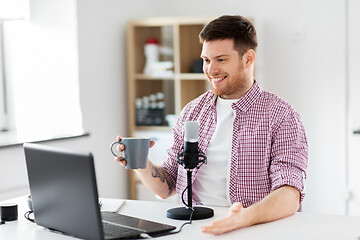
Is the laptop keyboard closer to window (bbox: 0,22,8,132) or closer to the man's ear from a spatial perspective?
the man's ear

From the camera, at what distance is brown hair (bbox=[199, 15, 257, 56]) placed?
213 cm

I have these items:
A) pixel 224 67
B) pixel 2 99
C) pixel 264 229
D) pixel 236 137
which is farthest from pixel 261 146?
pixel 2 99


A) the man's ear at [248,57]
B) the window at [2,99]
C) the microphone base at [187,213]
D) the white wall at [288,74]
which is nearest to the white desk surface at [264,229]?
the microphone base at [187,213]

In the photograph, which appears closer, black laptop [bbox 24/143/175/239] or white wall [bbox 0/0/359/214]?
black laptop [bbox 24/143/175/239]

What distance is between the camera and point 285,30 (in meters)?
4.02

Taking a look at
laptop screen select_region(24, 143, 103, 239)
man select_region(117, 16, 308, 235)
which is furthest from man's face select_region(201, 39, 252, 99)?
→ laptop screen select_region(24, 143, 103, 239)

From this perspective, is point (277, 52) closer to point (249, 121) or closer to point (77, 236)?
point (249, 121)

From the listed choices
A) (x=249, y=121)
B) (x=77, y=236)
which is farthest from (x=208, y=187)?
(x=77, y=236)

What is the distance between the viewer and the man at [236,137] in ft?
6.68

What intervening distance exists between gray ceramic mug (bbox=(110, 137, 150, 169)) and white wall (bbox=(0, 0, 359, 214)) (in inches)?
79.6

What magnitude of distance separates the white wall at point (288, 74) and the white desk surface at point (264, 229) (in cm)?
201

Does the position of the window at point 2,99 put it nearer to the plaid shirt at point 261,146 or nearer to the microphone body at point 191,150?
the plaid shirt at point 261,146

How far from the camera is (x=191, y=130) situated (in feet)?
5.90

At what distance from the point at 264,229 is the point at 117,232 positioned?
1.47 ft
